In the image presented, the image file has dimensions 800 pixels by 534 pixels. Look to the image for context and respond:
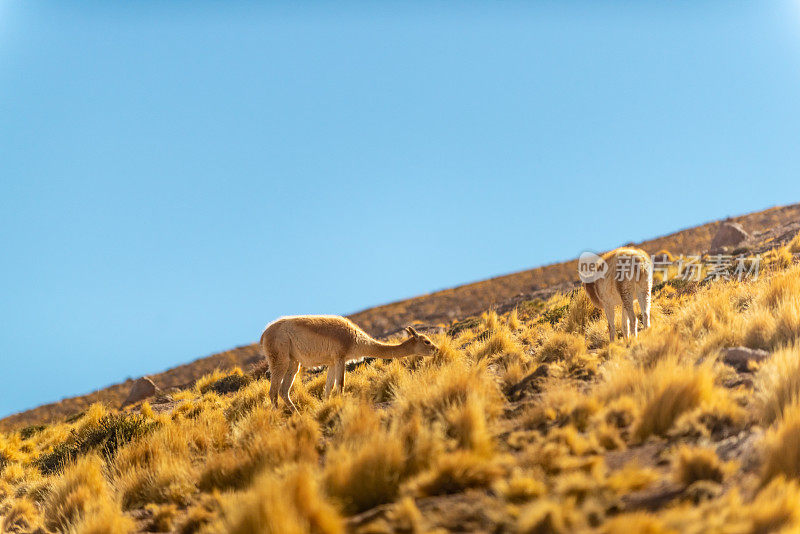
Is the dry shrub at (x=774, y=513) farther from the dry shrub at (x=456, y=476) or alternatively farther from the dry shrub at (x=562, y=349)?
the dry shrub at (x=562, y=349)

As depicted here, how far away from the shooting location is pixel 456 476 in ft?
14.4

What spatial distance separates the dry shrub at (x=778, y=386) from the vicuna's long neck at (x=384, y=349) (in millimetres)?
5929

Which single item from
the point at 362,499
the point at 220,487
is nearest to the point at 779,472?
the point at 362,499

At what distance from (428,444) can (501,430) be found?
100 centimetres

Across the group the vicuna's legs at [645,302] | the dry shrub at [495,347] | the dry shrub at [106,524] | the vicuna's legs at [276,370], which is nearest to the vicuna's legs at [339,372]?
the vicuna's legs at [276,370]

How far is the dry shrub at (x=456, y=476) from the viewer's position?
4.35 meters

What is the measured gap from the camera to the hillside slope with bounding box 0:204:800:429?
28.7 m

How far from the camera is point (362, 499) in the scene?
176 inches

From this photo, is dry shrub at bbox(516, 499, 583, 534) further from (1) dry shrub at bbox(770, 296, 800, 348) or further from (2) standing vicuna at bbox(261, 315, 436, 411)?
(2) standing vicuna at bbox(261, 315, 436, 411)

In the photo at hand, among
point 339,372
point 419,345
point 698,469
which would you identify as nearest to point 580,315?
point 419,345

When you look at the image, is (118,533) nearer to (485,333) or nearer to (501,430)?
(501,430)

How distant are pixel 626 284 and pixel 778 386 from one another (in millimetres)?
4549

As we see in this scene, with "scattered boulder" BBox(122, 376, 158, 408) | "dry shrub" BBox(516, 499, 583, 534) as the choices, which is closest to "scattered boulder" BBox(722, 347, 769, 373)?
"dry shrub" BBox(516, 499, 583, 534)

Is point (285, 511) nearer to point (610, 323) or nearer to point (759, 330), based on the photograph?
point (759, 330)
